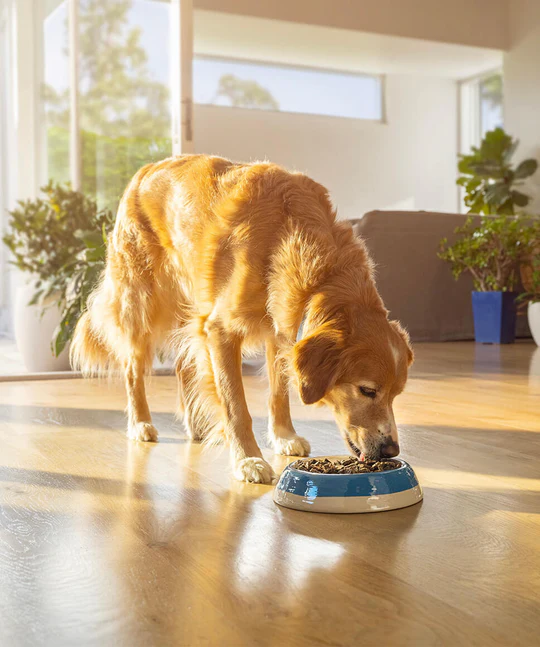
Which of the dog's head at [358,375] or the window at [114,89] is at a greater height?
the window at [114,89]

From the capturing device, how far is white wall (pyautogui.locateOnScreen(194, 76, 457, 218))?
38.5 ft

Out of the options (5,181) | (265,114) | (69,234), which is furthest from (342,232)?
(265,114)

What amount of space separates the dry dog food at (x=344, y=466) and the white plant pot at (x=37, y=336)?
9.45 feet

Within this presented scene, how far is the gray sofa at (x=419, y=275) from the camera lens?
5707mm

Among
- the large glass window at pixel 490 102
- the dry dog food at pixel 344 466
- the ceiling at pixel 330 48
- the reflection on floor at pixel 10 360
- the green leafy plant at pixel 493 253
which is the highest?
the ceiling at pixel 330 48

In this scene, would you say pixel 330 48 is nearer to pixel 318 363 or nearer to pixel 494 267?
pixel 494 267

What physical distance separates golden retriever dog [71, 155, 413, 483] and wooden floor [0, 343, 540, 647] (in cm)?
19

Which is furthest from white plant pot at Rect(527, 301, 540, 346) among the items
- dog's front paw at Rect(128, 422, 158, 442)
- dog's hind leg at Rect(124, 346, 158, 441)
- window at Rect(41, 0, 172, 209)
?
dog's front paw at Rect(128, 422, 158, 442)

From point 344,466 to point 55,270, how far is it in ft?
11.5

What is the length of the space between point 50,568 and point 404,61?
10.3m

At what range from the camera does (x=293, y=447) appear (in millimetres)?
2266

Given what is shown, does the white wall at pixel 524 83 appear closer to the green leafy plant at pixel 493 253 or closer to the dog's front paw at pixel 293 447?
the green leafy plant at pixel 493 253

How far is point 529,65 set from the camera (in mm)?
9055

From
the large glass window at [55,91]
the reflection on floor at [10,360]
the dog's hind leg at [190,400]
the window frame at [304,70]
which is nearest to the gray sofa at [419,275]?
the large glass window at [55,91]
